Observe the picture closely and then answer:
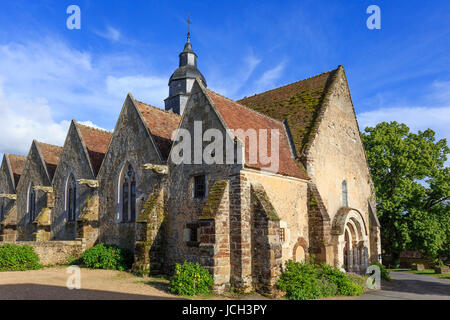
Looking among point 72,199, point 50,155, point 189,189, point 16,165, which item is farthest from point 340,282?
point 16,165

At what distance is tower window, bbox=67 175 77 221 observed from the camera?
22.0 metres

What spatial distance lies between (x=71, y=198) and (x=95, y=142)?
4118mm

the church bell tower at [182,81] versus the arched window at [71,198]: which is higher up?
the church bell tower at [182,81]

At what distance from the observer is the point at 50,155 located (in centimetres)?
2719

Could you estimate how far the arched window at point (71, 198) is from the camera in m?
22.0

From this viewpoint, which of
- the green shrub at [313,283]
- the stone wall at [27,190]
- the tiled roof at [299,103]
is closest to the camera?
the green shrub at [313,283]

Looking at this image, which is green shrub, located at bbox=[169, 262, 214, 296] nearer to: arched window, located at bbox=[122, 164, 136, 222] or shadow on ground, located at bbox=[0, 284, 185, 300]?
shadow on ground, located at bbox=[0, 284, 185, 300]

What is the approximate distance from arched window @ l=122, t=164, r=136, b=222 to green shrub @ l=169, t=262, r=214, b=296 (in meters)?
6.58

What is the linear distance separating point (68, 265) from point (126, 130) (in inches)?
328

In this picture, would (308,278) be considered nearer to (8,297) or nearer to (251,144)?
(251,144)

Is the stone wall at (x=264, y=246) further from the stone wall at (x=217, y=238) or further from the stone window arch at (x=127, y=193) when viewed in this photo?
the stone window arch at (x=127, y=193)

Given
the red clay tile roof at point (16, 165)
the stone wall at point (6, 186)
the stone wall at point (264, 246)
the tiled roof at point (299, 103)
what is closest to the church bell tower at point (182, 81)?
the tiled roof at point (299, 103)

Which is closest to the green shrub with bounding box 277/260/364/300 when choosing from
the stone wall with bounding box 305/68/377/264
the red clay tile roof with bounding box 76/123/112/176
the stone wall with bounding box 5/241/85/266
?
the stone wall with bounding box 305/68/377/264

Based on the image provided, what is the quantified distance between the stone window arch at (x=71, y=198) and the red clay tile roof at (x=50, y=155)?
134 inches
